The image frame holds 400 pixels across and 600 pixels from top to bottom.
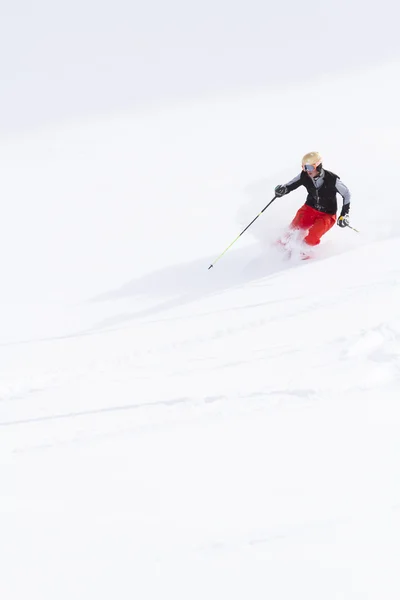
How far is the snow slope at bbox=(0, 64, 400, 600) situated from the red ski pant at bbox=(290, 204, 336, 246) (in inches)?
12.9

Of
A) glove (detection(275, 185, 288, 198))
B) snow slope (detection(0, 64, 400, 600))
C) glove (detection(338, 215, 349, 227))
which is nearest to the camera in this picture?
snow slope (detection(0, 64, 400, 600))

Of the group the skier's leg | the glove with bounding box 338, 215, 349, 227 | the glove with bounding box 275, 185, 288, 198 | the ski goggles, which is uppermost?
the ski goggles

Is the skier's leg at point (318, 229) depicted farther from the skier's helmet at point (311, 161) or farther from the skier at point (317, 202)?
the skier's helmet at point (311, 161)

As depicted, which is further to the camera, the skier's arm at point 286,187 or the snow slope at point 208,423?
the skier's arm at point 286,187

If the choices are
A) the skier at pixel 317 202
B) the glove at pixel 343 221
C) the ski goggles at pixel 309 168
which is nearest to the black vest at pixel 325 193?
the skier at pixel 317 202

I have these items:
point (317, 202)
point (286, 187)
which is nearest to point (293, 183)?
point (286, 187)

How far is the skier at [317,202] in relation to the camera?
658 centimetres

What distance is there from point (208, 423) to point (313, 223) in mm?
3995

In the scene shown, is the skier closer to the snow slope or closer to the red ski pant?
the red ski pant

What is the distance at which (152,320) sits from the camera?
17.8 ft

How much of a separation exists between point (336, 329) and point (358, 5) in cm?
2406

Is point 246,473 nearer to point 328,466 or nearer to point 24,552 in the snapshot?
point 328,466

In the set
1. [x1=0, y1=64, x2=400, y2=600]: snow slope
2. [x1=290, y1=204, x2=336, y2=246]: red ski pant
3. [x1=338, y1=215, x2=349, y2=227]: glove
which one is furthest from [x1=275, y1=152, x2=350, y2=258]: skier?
[x1=0, y1=64, x2=400, y2=600]: snow slope

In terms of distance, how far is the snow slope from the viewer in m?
2.39
